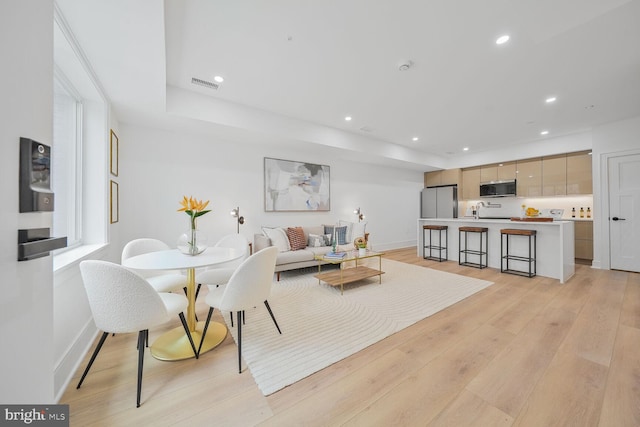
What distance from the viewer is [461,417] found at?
1.31 meters

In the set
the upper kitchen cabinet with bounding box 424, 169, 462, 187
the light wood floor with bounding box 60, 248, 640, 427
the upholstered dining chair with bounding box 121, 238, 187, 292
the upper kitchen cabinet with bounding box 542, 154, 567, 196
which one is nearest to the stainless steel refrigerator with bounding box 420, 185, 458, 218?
the upper kitchen cabinet with bounding box 424, 169, 462, 187

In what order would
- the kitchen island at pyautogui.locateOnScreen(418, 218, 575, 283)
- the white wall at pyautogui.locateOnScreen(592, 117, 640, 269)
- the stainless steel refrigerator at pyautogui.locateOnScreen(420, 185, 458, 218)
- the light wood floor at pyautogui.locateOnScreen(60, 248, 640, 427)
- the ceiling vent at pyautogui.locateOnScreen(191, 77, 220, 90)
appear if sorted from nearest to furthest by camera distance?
the light wood floor at pyautogui.locateOnScreen(60, 248, 640, 427), the ceiling vent at pyautogui.locateOnScreen(191, 77, 220, 90), the kitchen island at pyautogui.locateOnScreen(418, 218, 575, 283), the white wall at pyautogui.locateOnScreen(592, 117, 640, 269), the stainless steel refrigerator at pyautogui.locateOnScreen(420, 185, 458, 218)

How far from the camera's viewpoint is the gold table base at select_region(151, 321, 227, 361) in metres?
1.86

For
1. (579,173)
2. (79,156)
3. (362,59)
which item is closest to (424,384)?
(362,59)

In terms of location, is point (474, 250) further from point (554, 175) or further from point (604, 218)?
point (554, 175)

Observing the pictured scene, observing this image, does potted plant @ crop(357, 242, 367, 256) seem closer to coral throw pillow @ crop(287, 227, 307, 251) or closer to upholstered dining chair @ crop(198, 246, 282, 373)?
coral throw pillow @ crop(287, 227, 307, 251)

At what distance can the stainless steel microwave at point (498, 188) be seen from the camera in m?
5.94

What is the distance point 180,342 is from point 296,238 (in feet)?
8.41

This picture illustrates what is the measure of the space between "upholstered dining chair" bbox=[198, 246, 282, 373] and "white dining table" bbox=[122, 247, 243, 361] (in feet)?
0.85

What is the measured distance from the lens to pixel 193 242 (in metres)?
2.07

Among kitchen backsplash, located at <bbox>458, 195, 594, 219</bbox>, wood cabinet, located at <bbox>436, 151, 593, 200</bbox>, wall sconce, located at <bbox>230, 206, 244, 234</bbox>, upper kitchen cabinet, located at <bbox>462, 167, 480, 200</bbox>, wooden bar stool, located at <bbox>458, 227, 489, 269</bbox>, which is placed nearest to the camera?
wall sconce, located at <bbox>230, 206, 244, 234</bbox>

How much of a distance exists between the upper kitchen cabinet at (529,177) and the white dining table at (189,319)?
690 centimetres

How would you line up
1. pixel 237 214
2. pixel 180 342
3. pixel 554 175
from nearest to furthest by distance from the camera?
1. pixel 180 342
2. pixel 237 214
3. pixel 554 175

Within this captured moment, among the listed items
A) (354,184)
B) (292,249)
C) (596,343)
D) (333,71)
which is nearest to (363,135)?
(354,184)
